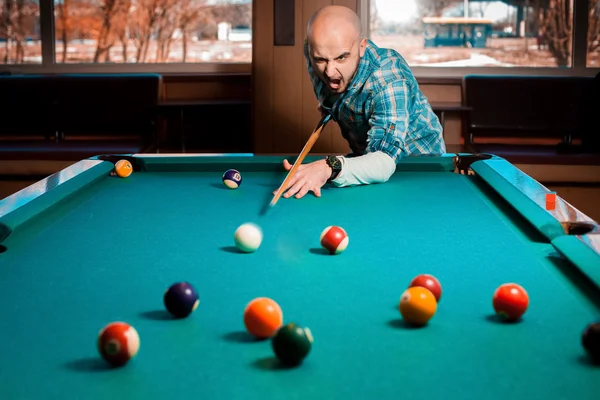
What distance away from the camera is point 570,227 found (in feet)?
5.36

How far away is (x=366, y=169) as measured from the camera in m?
2.38

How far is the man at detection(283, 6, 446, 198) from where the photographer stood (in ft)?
7.67

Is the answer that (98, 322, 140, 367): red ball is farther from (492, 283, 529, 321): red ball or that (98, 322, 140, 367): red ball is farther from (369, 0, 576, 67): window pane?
(369, 0, 576, 67): window pane

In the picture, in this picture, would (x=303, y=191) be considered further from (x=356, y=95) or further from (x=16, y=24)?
(x=16, y=24)

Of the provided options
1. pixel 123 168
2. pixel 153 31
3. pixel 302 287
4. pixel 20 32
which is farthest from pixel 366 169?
pixel 20 32

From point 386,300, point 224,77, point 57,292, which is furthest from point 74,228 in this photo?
point 224,77

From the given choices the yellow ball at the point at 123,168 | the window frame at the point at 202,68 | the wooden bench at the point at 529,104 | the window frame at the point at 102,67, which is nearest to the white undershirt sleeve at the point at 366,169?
the yellow ball at the point at 123,168

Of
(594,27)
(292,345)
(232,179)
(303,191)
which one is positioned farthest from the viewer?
(594,27)

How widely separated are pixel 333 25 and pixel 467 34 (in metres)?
4.32

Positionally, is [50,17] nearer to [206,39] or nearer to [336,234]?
[206,39]

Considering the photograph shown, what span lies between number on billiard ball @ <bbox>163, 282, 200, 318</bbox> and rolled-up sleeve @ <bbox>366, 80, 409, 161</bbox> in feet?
4.50

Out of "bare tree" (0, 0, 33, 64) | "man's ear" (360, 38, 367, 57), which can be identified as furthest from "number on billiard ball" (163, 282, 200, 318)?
"bare tree" (0, 0, 33, 64)

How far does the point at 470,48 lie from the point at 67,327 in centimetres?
575

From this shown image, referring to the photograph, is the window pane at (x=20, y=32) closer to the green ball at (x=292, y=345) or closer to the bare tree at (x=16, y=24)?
the bare tree at (x=16, y=24)
